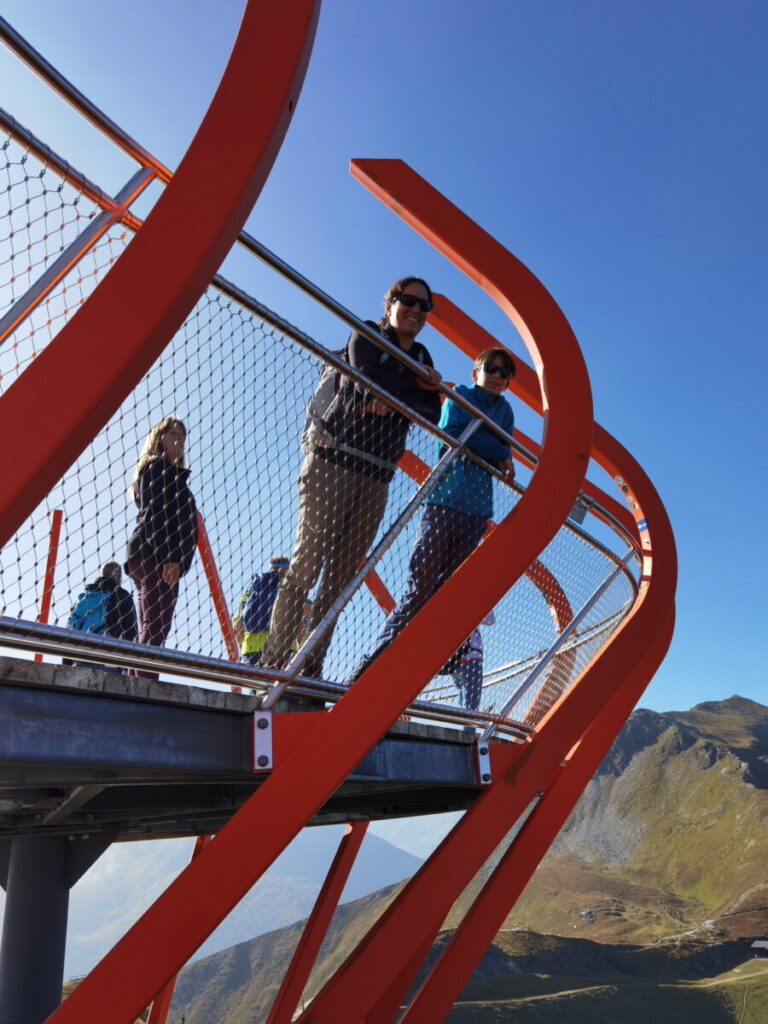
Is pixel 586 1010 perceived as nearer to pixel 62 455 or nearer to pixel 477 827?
pixel 477 827

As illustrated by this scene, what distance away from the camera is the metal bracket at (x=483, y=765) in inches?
185

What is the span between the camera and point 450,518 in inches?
176

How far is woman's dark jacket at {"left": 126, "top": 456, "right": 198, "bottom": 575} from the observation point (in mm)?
3486

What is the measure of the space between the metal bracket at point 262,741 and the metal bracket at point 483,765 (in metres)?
1.69

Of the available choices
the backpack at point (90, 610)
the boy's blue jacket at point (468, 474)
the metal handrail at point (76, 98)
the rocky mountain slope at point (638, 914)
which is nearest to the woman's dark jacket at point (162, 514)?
the backpack at point (90, 610)

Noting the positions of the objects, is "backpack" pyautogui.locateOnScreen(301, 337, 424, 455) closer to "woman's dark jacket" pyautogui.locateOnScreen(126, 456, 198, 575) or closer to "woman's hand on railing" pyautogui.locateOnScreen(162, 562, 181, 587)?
"woman's dark jacket" pyautogui.locateOnScreen(126, 456, 198, 575)

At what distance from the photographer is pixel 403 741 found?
4363 mm

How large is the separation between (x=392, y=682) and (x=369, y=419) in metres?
1.16

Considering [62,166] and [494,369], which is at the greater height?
[494,369]

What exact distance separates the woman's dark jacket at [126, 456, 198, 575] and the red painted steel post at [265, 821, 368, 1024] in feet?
10.4

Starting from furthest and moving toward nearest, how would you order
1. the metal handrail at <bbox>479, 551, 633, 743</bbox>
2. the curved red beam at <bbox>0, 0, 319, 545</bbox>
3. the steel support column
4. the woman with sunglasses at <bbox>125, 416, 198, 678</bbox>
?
the steel support column, the metal handrail at <bbox>479, 551, 633, 743</bbox>, the woman with sunglasses at <bbox>125, 416, 198, 678</bbox>, the curved red beam at <bbox>0, 0, 319, 545</bbox>

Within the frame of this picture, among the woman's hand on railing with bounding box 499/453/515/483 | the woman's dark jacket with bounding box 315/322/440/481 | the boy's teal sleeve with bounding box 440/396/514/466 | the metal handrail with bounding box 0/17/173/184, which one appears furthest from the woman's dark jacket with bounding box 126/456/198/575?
the woman's hand on railing with bounding box 499/453/515/483

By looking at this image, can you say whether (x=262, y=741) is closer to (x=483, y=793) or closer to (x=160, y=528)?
(x=160, y=528)

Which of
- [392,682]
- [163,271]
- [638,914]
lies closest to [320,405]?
[392,682]
